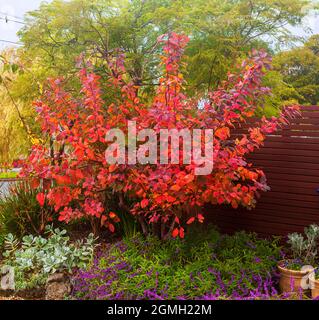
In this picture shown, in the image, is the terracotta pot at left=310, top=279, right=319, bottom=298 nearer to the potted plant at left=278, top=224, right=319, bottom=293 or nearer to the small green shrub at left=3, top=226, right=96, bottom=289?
the potted plant at left=278, top=224, right=319, bottom=293

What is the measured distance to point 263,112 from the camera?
6875 mm

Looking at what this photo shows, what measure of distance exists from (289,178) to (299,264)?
120 centimetres

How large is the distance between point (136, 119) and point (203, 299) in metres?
2.08

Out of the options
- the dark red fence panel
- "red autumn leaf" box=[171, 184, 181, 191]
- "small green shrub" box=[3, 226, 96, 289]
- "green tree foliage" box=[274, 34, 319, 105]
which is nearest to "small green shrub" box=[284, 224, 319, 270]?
the dark red fence panel

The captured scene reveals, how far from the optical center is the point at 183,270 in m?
4.68

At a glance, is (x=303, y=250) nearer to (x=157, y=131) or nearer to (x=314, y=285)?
(x=314, y=285)

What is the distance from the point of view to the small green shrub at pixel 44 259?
16.7 feet

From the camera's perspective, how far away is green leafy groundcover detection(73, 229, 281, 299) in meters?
4.47

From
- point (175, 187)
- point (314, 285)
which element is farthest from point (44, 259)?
point (314, 285)

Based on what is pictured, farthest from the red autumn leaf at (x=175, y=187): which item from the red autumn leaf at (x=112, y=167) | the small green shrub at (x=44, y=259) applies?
the small green shrub at (x=44, y=259)

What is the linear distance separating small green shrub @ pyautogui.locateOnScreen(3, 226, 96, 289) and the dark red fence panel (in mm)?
2247

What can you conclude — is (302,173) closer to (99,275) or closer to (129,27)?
(99,275)
